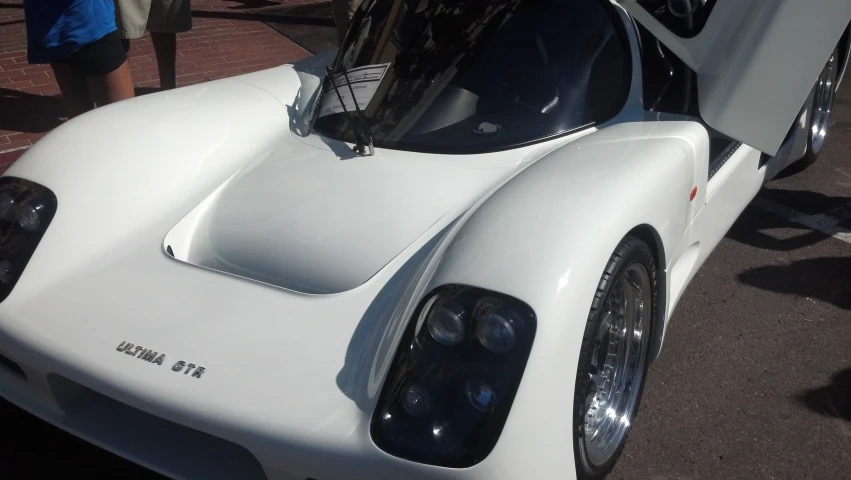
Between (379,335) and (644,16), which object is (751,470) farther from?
(644,16)

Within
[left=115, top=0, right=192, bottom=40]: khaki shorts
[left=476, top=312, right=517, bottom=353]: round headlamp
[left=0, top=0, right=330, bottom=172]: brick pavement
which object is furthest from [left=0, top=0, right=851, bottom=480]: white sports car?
[left=0, top=0, right=330, bottom=172]: brick pavement

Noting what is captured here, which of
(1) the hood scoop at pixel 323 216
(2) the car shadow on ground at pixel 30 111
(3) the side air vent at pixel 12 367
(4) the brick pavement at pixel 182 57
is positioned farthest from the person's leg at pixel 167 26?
(3) the side air vent at pixel 12 367

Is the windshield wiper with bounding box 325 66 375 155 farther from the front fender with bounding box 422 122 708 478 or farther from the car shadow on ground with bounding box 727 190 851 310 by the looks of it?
the car shadow on ground with bounding box 727 190 851 310

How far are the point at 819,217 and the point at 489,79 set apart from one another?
2.10m

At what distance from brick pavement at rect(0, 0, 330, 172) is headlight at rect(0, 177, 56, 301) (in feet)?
7.81

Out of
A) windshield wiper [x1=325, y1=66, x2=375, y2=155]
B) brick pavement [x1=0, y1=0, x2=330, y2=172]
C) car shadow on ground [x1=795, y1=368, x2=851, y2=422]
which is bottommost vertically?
brick pavement [x1=0, y1=0, x2=330, y2=172]

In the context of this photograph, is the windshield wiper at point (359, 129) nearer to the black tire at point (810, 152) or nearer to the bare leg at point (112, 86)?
the bare leg at point (112, 86)

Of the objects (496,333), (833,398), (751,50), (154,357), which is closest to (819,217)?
(833,398)

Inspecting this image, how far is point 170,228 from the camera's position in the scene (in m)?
2.42

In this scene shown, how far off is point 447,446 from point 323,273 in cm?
69

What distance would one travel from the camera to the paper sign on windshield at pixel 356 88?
276 cm

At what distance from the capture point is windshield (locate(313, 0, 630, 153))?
2.59 m

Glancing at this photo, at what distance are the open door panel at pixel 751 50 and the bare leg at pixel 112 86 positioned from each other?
226 cm

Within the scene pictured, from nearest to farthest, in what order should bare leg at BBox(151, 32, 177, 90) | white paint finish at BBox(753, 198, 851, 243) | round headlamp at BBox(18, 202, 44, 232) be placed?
1. round headlamp at BBox(18, 202, 44, 232)
2. white paint finish at BBox(753, 198, 851, 243)
3. bare leg at BBox(151, 32, 177, 90)
